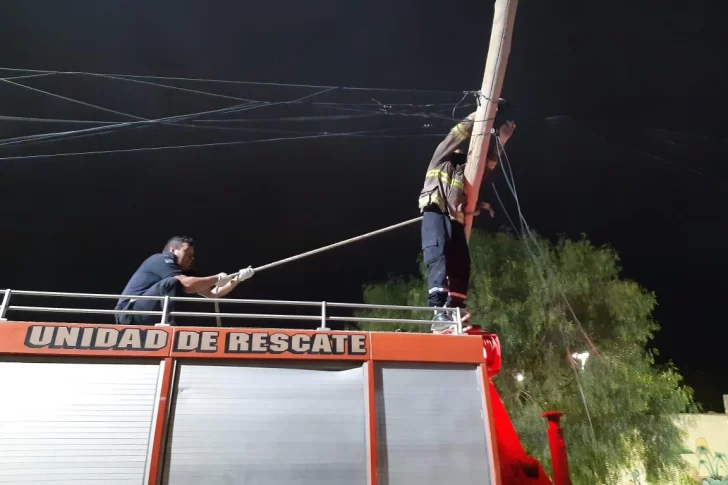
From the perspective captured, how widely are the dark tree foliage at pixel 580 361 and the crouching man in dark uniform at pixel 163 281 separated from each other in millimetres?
7690

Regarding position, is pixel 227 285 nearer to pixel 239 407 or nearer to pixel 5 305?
pixel 5 305

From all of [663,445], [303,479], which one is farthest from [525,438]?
[303,479]

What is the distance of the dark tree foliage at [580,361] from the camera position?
1283 centimetres

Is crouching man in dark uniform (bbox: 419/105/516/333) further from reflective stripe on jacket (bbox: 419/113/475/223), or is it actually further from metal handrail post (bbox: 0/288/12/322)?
metal handrail post (bbox: 0/288/12/322)

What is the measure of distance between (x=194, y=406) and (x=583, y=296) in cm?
1262

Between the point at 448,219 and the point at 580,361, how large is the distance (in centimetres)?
886

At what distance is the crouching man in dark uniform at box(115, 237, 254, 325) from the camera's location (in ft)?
19.5

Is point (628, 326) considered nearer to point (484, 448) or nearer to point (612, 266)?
point (612, 266)

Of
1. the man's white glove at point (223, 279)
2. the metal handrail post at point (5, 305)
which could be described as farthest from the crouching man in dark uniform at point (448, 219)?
the metal handrail post at point (5, 305)

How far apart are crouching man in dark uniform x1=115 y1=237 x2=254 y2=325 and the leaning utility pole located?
3.48 m

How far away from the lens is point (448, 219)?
694 centimetres

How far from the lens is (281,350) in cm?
479

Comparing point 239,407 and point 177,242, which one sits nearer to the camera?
point 239,407

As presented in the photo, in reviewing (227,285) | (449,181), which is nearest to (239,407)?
(227,285)
